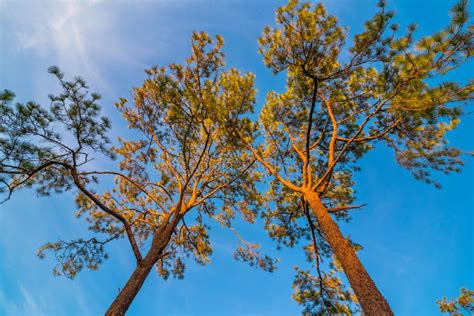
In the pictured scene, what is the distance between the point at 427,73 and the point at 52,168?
7.28 meters

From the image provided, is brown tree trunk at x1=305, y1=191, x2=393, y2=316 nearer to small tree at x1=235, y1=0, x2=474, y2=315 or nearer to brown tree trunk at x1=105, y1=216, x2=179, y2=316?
small tree at x1=235, y1=0, x2=474, y2=315

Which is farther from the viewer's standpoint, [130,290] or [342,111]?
[342,111]

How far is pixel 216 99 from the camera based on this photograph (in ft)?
19.5

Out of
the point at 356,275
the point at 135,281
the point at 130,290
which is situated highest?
the point at 356,275

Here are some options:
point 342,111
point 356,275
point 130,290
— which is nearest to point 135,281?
point 130,290

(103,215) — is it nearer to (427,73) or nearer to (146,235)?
(146,235)

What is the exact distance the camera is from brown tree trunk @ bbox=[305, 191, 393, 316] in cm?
296

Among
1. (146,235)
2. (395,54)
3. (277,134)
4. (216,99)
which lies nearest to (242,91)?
(216,99)

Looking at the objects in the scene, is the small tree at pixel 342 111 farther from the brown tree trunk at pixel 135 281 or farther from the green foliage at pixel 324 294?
the brown tree trunk at pixel 135 281

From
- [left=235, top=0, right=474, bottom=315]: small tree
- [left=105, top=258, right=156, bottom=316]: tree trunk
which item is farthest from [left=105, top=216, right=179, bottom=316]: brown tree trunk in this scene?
[left=235, top=0, right=474, bottom=315]: small tree

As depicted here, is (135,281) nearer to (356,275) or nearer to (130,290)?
(130,290)

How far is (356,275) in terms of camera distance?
3.45 m

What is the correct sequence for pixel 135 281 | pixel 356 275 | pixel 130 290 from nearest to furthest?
pixel 356 275, pixel 130 290, pixel 135 281

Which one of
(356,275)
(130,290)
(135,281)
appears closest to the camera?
(356,275)
